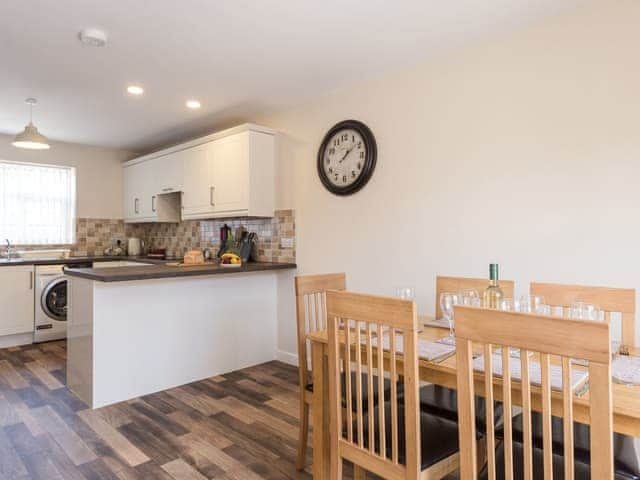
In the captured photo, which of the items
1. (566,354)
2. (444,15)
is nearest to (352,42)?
(444,15)

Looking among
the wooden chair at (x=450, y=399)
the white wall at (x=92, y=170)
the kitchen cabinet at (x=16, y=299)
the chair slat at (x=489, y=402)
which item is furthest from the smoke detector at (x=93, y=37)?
the white wall at (x=92, y=170)

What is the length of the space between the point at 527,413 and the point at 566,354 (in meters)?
0.20

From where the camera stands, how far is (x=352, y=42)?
2.52 meters

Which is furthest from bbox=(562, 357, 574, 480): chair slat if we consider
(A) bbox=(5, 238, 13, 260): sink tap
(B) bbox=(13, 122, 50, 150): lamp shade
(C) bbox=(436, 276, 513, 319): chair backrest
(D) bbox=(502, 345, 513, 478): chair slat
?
(A) bbox=(5, 238, 13, 260): sink tap

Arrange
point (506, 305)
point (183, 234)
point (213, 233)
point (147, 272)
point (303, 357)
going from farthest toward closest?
point (183, 234), point (213, 233), point (147, 272), point (303, 357), point (506, 305)

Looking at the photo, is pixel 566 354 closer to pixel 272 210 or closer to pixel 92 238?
pixel 272 210

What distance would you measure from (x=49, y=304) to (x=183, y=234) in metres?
1.58

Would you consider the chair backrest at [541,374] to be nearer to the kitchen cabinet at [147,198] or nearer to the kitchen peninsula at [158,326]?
the kitchen peninsula at [158,326]

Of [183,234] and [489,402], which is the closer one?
[489,402]

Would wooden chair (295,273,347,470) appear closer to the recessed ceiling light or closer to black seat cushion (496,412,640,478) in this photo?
black seat cushion (496,412,640,478)

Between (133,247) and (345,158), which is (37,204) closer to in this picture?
(133,247)

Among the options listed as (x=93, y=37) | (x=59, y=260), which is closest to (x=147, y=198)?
(x=59, y=260)

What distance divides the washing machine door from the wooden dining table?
394 cm

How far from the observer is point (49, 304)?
4.48 m
